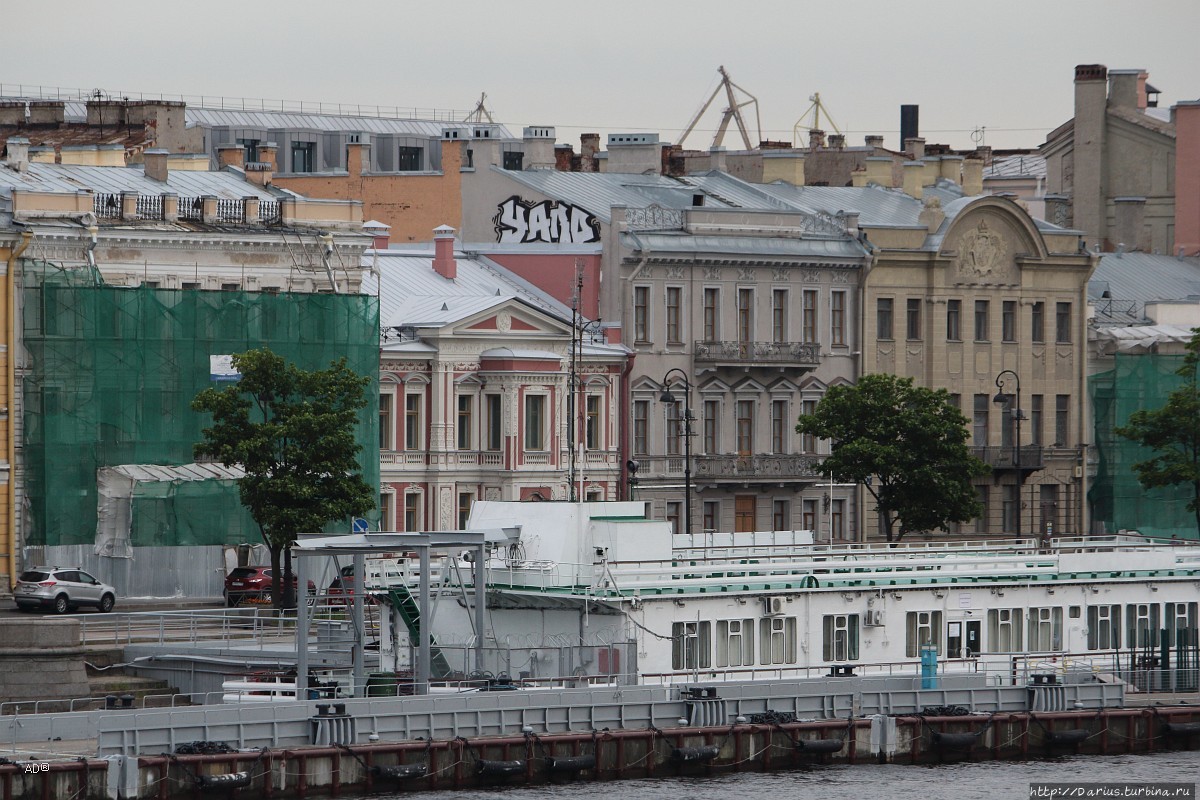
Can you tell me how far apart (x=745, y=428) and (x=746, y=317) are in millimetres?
3125

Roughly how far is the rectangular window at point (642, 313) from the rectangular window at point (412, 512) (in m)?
8.44

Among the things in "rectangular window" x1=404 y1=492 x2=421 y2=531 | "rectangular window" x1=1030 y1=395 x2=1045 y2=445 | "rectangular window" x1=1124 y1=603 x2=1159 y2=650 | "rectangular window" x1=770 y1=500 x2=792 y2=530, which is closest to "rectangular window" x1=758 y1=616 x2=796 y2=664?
"rectangular window" x1=1124 y1=603 x2=1159 y2=650

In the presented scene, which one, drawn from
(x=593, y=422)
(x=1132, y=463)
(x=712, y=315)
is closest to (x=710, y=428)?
(x=712, y=315)

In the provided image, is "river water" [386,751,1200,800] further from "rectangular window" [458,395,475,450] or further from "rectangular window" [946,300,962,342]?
"rectangular window" [946,300,962,342]

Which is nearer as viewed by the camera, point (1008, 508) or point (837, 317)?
point (837, 317)

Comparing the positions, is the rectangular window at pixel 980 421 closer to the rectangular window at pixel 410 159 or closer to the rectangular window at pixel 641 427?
the rectangular window at pixel 641 427

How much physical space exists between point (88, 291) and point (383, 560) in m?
15.5

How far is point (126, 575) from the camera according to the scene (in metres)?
72.2

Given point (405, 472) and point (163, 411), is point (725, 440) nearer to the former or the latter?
point (405, 472)

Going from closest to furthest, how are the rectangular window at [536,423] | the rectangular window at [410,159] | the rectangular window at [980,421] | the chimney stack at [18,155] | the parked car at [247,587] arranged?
1. the parked car at [247,587]
2. the chimney stack at [18,155]
3. the rectangular window at [536,423]
4. the rectangular window at [980,421]
5. the rectangular window at [410,159]

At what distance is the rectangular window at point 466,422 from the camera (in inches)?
3159

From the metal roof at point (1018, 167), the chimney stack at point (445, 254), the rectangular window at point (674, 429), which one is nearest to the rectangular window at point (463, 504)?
the chimney stack at point (445, 254)

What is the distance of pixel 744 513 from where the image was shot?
85688mm

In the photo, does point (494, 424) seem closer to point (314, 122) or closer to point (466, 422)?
point (466, 422)
